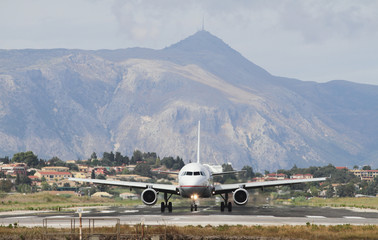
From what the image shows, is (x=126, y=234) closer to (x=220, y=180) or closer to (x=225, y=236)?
(x=225, y=236)

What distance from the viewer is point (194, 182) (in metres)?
58.0

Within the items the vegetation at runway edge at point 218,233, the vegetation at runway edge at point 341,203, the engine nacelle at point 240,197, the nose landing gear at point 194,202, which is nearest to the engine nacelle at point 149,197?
the nose landing gear at point 194,202

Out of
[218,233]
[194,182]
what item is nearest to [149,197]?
[194,182]

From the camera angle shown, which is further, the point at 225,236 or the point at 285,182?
the point at 285,182

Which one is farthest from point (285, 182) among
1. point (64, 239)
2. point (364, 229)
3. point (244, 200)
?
point (64, 239)

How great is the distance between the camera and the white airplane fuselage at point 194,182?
58.1 metres

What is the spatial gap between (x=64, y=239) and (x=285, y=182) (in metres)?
32.3

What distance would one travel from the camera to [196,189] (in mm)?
58156

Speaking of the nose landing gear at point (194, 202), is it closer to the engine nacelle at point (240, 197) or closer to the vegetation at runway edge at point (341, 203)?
the engine nacelle at point (240, 197)

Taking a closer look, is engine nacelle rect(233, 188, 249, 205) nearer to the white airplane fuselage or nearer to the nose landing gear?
the white airplane fuselage

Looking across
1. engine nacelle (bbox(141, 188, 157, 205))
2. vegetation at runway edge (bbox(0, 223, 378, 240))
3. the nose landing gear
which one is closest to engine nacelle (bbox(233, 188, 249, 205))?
the nose landing gear

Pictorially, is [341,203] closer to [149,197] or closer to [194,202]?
[194,202]

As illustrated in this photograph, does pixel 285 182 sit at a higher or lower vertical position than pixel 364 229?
higher

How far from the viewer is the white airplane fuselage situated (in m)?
58.1
